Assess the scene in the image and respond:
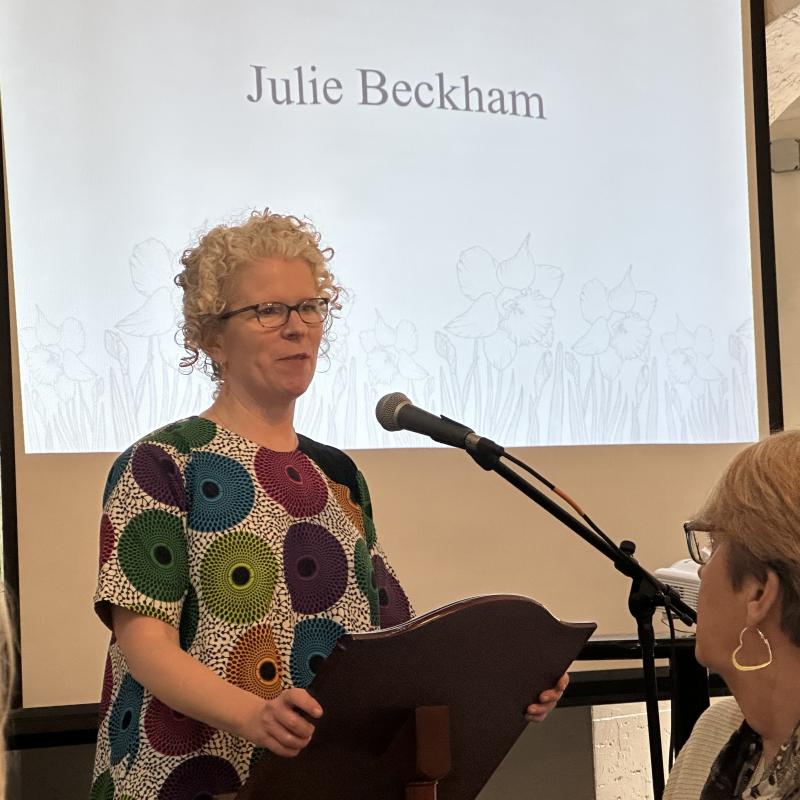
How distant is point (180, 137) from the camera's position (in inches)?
116

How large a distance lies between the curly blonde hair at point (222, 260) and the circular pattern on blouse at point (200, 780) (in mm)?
600

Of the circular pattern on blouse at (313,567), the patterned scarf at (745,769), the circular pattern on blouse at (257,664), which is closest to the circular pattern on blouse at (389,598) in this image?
the circular pattern on blouse at (313,567)

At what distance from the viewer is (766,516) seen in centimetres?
134

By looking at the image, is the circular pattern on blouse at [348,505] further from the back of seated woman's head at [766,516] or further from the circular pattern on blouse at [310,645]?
the back of seated woman's head at [766,516]

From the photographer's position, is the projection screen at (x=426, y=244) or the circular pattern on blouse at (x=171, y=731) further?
the projection screen at (x=426, y=244)

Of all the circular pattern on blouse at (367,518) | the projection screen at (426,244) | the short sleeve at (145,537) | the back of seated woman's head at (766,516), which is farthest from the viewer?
the projection screen at (426,244)

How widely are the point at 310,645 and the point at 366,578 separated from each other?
16 cm

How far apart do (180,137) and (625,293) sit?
52.5 inches

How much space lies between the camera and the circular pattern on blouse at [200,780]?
1689 millimetres

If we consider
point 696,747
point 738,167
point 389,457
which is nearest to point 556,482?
point 389,457

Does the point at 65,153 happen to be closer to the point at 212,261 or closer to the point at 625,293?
the point at 212,261

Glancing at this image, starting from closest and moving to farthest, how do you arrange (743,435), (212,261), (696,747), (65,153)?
(696,747), (212,261), (65,153), (743,435)

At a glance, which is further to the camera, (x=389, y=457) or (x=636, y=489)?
(x=636, y=489)

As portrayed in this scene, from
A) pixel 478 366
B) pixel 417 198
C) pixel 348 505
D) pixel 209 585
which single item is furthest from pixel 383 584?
pixel 417 198
